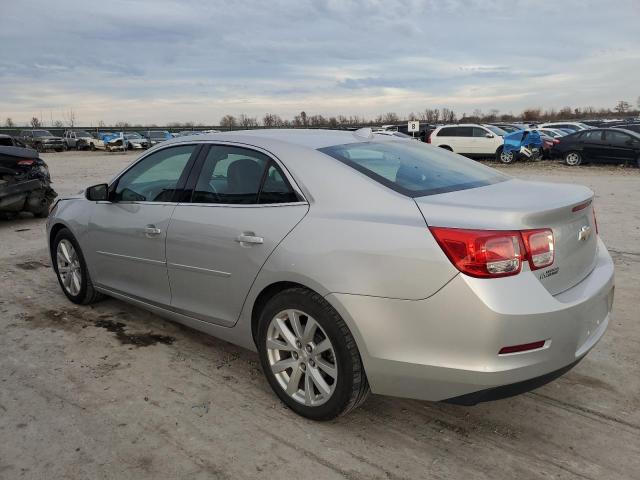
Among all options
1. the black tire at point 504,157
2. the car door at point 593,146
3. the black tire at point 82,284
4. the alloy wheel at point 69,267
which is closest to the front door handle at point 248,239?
the black tire at point 82,284

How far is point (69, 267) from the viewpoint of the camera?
15.9 ft

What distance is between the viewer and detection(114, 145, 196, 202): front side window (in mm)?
3770

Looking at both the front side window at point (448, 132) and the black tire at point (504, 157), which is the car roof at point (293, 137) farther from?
the front side window at point (448, 132)

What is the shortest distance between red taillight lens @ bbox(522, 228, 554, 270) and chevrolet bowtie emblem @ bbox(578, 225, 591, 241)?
0.37 m

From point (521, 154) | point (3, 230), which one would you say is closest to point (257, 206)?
point (3, 230)

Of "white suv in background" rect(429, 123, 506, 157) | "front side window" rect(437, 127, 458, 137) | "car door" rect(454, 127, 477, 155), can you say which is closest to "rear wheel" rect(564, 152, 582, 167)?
"white suv in background" rect(429, 123, 506, 157)

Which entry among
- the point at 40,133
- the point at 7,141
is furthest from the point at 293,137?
the point at 40,133

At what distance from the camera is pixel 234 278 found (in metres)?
3.15

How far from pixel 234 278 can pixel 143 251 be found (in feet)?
3.36

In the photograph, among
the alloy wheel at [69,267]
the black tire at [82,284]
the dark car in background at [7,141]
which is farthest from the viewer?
the dark car in background at [7,141]

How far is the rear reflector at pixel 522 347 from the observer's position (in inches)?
92.0

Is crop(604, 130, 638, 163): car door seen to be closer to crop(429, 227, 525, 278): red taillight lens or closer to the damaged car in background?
the damaged car in background

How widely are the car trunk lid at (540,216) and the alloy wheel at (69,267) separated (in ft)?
11.2

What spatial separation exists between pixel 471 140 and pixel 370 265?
23041 mm
